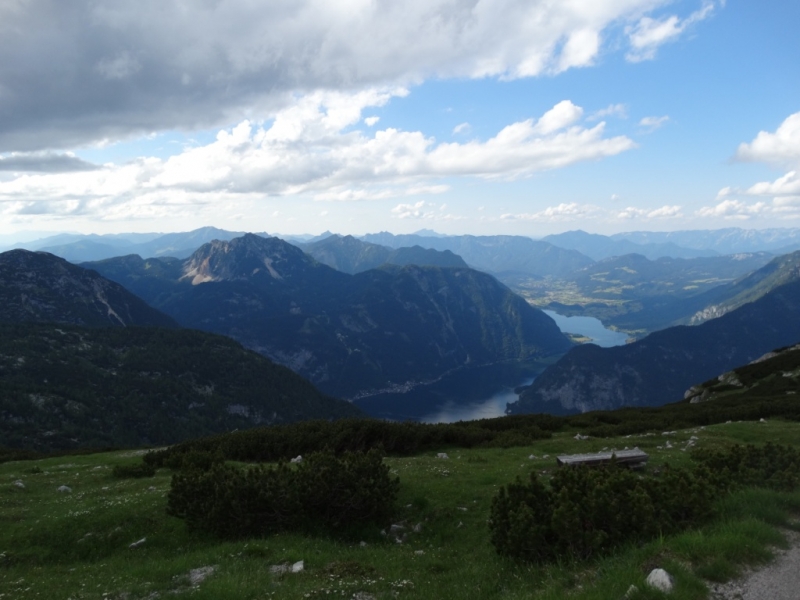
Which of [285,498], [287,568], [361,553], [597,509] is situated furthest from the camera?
[285,498]

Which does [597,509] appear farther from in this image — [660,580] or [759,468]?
[759,468]

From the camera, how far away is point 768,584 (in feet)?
30.0

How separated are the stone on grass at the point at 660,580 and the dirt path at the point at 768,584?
2.63 ft

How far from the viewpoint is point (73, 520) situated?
58.8 feet

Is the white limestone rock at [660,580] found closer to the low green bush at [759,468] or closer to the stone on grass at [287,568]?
the low green bush at [759,468]

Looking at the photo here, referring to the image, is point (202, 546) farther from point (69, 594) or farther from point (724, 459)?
point (724, 459)

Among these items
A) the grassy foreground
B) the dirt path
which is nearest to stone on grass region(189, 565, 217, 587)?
the grassy foreground

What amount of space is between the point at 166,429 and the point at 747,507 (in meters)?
213

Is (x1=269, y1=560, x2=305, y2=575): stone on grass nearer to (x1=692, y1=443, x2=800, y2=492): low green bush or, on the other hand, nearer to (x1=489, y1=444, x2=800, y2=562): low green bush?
(x1=489, y1=444, x2=800, y2=562): low green bush

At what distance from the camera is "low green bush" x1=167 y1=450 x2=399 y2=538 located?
16.2 meters

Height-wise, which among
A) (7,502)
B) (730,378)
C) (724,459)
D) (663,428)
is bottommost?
(730,378)

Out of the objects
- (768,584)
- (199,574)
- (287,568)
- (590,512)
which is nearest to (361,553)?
(287,568)

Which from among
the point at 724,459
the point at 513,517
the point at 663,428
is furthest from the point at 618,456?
the point at 663,428

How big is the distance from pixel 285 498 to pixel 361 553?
3664 mm
